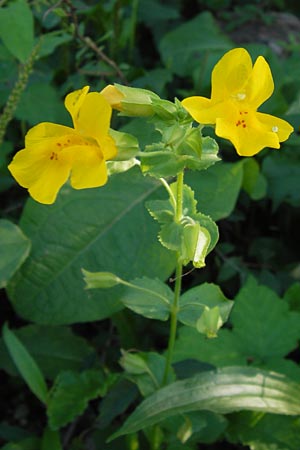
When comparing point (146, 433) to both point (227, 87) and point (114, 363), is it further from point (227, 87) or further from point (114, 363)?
point (227, 87)

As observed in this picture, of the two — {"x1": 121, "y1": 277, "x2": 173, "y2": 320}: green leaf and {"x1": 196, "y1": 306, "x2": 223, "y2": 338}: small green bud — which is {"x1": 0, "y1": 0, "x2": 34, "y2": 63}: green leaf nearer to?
{"x1": 121, "y1": 277, "x2": 173, "y2": 320}: green leaf

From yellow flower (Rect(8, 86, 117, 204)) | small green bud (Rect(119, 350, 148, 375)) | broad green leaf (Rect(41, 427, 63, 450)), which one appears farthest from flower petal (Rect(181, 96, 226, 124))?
broad green leaf (Rect(41, 427, 63, 450))

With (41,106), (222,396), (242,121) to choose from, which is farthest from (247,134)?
(41,106)

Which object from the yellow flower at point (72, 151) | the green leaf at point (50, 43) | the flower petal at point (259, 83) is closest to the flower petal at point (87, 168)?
the yellow flower at point (72, 151)

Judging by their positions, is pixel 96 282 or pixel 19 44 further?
pixel 19 44

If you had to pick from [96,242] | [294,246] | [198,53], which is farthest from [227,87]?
[198,53]

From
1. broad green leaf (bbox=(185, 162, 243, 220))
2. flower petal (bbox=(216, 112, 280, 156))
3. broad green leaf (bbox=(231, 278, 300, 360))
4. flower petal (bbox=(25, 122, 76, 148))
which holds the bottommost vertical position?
broad green leaf (bbox=(231, 278, 300, 360))
